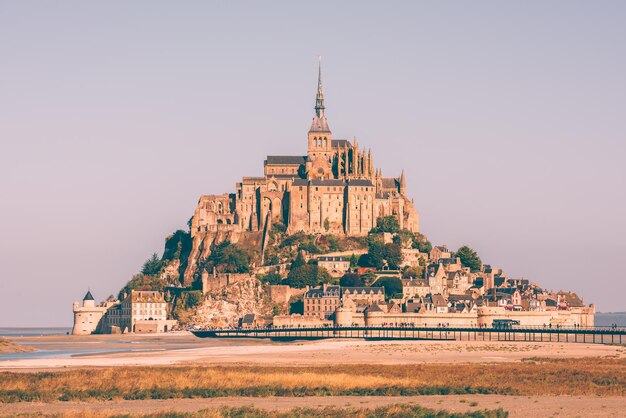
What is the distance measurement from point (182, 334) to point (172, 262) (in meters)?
29.5

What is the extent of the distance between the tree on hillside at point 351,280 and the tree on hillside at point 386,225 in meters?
13.0

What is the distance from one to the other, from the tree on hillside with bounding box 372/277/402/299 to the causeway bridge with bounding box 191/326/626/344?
57.1ft

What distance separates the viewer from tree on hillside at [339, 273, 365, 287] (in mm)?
156000

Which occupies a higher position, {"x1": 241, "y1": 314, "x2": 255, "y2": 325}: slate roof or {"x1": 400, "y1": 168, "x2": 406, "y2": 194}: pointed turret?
{"x1": 400, "y1": 168, "x2": 406, "y2": 194}: pointed turret

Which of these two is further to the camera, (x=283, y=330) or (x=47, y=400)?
(x=283, y=330)

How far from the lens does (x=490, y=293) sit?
539ft

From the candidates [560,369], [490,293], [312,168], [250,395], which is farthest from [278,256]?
[250,395]

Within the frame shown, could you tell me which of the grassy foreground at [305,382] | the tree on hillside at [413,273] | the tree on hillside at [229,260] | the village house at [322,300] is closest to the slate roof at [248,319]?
the village house at [322,300]

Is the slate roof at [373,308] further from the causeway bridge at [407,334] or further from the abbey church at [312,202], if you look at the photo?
the abbey church at [312,202]

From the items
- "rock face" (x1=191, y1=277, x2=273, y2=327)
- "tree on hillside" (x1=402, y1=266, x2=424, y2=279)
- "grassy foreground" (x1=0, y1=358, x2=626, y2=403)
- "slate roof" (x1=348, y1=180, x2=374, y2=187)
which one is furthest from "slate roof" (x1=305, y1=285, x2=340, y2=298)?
"grassy foreground" (x1=0, y1=358, x2=626, y2=403)

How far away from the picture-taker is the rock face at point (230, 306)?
154 metres

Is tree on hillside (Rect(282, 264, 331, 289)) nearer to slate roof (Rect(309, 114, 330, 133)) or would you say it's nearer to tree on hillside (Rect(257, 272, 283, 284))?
tree on hillside (Rect(257, 272, 283, 284))

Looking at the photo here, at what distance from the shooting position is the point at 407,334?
133 m

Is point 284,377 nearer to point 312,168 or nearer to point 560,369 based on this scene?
point 560,369
